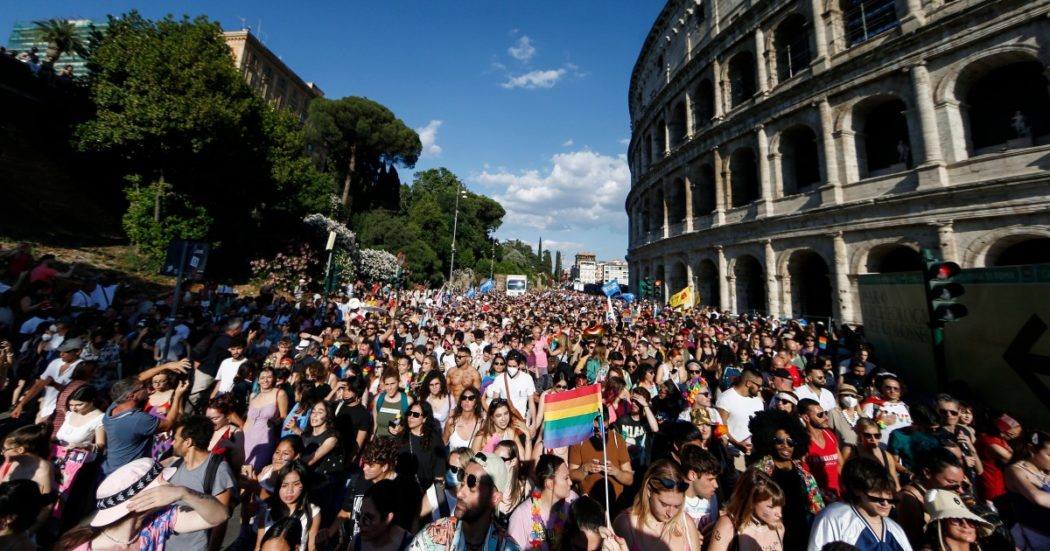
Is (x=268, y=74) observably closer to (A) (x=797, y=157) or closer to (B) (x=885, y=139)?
(A) (x=797, y=157)

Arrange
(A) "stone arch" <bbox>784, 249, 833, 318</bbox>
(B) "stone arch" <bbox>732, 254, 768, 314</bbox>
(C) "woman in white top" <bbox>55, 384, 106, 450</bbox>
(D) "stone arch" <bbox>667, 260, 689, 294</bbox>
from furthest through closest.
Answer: (D) "stone arch" <bbox>667, 260, 689, 294</bbox> < (B) "stone arch" <bbox>732, 254, 768, 314</bbox> < (A) "stone arch" <bbox>784, 249, 833, 318</bbox> < (C) "woman in white top" <bbox>55, 384, 106, 450</bbox>

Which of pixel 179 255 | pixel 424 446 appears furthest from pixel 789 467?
pixel 179 255

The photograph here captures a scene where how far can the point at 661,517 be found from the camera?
106 inches

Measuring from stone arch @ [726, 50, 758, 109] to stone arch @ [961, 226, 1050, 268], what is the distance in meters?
12.8

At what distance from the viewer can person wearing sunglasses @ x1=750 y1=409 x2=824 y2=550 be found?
317cm

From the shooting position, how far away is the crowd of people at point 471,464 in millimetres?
2613

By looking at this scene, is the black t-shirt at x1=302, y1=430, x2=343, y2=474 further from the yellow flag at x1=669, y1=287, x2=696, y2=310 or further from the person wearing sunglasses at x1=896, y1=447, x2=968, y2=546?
the yellow flag at x1=669, y1=287, x2=696, y2=310

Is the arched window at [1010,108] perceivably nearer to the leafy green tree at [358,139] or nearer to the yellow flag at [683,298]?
the yellow flag at [683,298]

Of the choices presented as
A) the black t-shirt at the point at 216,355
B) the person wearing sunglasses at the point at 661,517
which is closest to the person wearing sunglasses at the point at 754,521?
the person wearing sunglasses at the point at 661,517

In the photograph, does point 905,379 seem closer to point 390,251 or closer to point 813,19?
point 813,19

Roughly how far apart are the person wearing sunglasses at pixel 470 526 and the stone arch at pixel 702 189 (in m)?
24.1

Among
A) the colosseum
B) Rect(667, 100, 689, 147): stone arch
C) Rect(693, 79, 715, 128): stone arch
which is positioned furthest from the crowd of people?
Rect(667, 100, 689, 147): stone arch

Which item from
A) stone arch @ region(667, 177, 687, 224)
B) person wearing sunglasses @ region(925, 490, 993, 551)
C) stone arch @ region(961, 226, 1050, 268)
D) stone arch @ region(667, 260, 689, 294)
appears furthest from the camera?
stone arch @ region(667, 177, 687, 224)

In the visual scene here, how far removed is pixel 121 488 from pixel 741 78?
27.3 m
